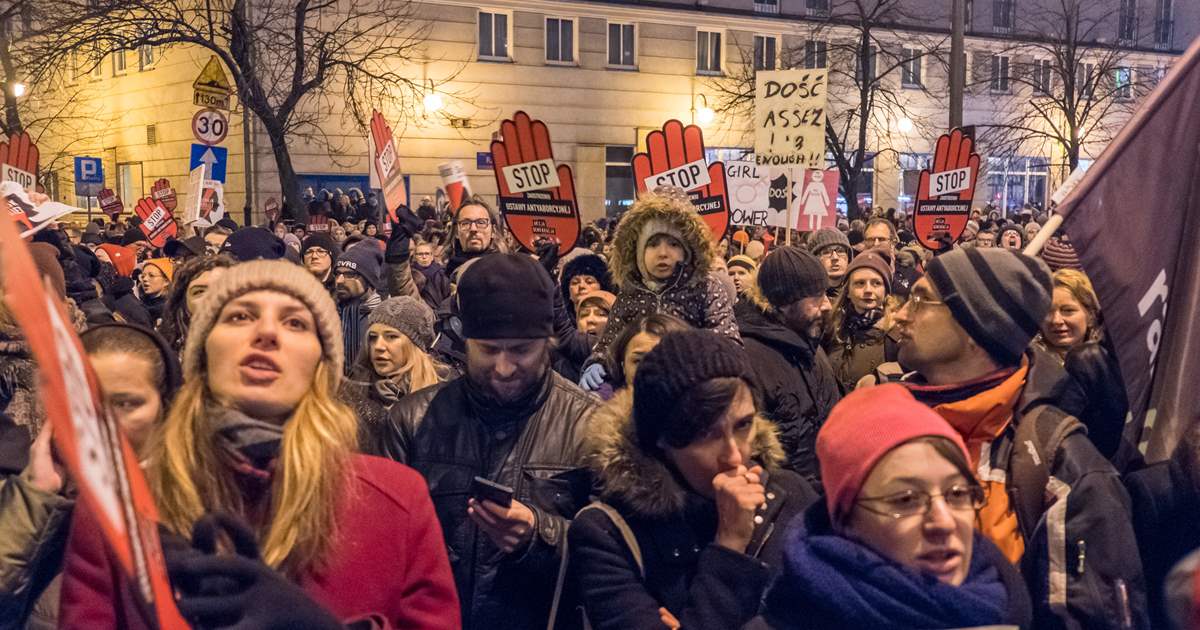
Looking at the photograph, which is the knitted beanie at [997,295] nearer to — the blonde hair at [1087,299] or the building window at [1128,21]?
the blonde hair at [1087,299]

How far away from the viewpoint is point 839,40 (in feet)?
115

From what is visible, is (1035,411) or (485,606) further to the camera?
(485,606)

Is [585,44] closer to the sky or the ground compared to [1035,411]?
closer to the sky

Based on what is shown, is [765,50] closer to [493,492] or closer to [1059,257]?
[1059,257]

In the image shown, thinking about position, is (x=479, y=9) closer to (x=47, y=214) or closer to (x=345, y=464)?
(x=47, y=214)

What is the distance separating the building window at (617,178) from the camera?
35.7 m

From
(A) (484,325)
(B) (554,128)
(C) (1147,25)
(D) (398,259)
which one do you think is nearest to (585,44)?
(B) (554,128)

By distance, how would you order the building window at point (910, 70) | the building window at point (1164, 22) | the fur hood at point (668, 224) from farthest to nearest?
the building window at point (1164, 22) → the building window at point (910, 70) → the fur hood at point (668, 224)

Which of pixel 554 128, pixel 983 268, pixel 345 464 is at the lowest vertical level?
pixel 345 464

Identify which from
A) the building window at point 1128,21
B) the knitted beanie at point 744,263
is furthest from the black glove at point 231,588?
the building window at point 1128,21

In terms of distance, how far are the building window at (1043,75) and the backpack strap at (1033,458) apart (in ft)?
114

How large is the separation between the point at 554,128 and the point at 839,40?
882cm

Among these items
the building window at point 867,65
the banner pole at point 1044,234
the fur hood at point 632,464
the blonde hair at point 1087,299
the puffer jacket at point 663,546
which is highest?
the building window at point 867,65

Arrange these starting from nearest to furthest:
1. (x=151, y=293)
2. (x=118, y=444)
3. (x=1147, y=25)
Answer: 1. (x=118, y=444)
2. (x=151, y=293)
3. (x=1147, y=25)
